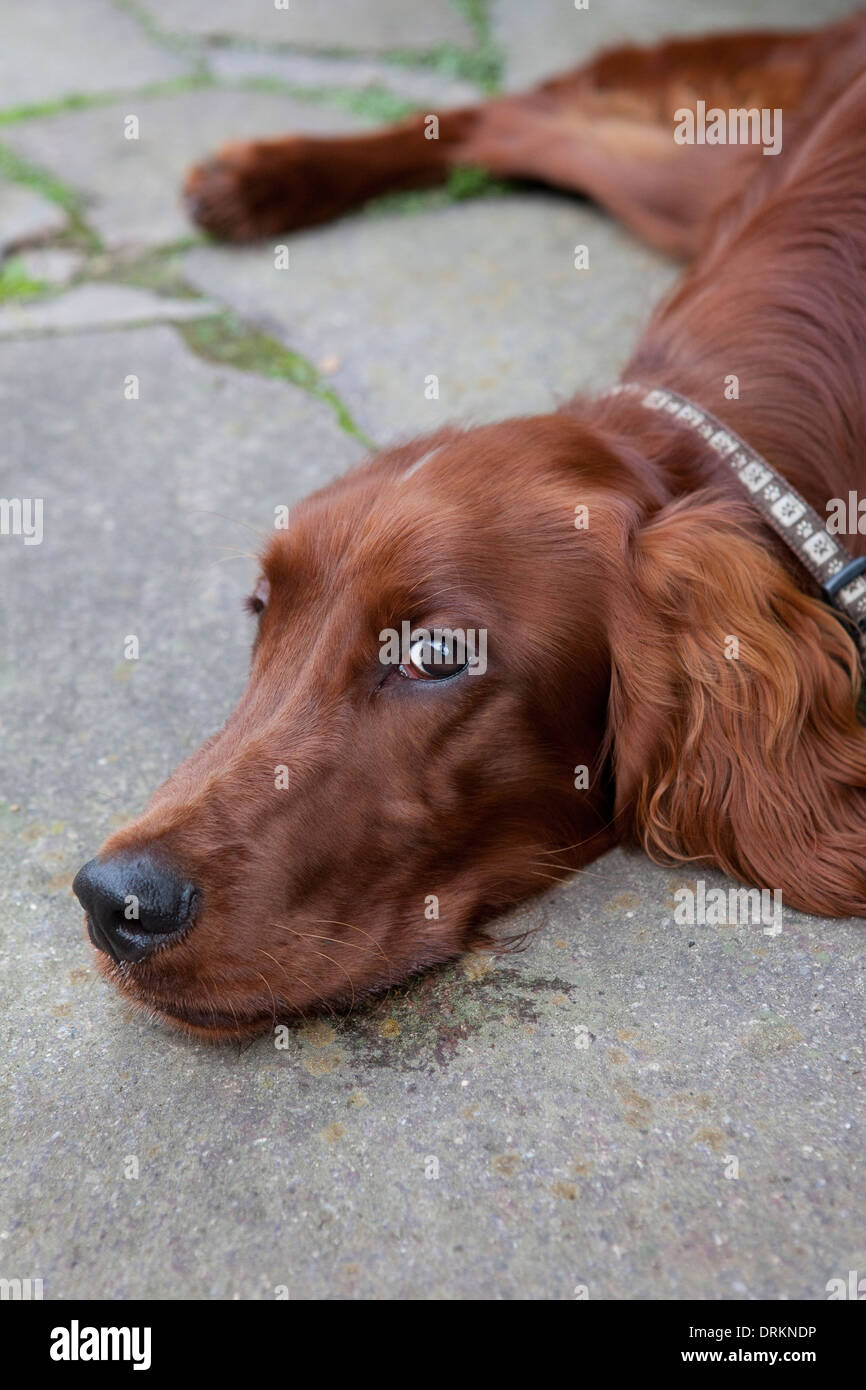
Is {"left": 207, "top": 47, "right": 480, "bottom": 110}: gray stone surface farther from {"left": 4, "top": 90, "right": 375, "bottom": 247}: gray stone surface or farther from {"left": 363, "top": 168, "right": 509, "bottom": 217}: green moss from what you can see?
{"left": 363, "top": 168, "right": 509, "bottom": 217}: green moss

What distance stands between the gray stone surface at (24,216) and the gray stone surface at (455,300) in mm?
501

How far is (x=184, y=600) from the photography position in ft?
9.71

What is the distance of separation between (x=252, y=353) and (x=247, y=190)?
775 mm

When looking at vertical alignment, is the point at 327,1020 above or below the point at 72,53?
below

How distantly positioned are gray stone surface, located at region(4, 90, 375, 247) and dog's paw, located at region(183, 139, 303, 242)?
0.59 ft

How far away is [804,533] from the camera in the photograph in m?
2.25

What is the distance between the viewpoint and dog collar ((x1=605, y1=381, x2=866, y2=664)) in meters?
2.24

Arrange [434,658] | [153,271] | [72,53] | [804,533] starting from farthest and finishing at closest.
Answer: [72,53]
[153,271]
[804,533]
[434,658]

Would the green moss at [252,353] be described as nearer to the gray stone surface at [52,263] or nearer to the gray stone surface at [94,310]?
the gray stone surface at [94,310]

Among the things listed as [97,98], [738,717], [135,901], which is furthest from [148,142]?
[135,901]

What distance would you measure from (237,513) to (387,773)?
4.49 feet

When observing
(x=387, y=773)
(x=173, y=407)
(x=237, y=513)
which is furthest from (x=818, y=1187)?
(x=173, y=407)

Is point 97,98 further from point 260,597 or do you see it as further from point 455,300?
point 260,597

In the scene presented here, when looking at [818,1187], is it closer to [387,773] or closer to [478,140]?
[387,773]
